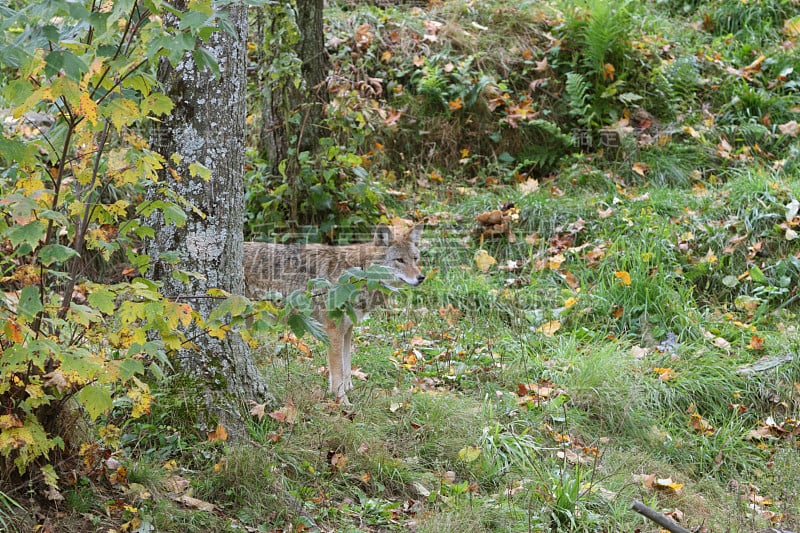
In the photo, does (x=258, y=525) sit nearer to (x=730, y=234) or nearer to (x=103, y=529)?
(x=103, y=529)

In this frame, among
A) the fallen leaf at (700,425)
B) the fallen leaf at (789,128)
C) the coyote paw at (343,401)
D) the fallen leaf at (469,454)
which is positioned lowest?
the fallen leaf at (700,425)

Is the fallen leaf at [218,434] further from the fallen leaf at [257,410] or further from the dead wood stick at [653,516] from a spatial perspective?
the dead wood stick at [653,516]

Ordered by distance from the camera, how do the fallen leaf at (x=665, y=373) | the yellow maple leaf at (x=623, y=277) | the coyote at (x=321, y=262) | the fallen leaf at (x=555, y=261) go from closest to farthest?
1. the fallen leaf at (x=665, y=373)
2. the coyote at (x=321, y=262)
3. the yellow maple leaf at (x=623, y=277)
4. the fallen leaf at (x=555, y=261)

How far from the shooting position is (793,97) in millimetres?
10297

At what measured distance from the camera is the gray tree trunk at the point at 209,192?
15.9 ft

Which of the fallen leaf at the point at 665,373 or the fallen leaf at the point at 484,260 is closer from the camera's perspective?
the fallen leaf at the point at 665,373

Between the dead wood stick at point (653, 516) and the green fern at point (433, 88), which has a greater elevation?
the green fern at point (433, 88)

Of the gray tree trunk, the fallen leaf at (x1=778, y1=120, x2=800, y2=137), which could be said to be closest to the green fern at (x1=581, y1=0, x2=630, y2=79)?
the fallen leaf at (x1=778, y1=120, x2=800, y2=137)

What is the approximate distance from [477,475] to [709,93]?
7.53 m

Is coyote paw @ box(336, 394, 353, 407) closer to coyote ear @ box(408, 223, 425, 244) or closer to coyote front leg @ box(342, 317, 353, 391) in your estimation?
coyote front leg @ box(342, 317, 353, 391)

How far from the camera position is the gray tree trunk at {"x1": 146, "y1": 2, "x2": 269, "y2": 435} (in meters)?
4.84

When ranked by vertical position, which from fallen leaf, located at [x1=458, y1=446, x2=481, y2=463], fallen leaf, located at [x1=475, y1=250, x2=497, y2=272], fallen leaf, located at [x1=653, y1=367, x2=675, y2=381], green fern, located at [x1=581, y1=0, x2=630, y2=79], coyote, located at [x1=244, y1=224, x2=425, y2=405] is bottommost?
fallen leaf, located at [x1=458, y1=446, x2=481, y2=463]

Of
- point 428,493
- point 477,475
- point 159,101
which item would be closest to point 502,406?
point 477,475

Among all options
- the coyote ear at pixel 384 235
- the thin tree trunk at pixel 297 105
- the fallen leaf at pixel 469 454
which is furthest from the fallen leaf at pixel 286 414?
the thin tree trunk at pixel 297 105
